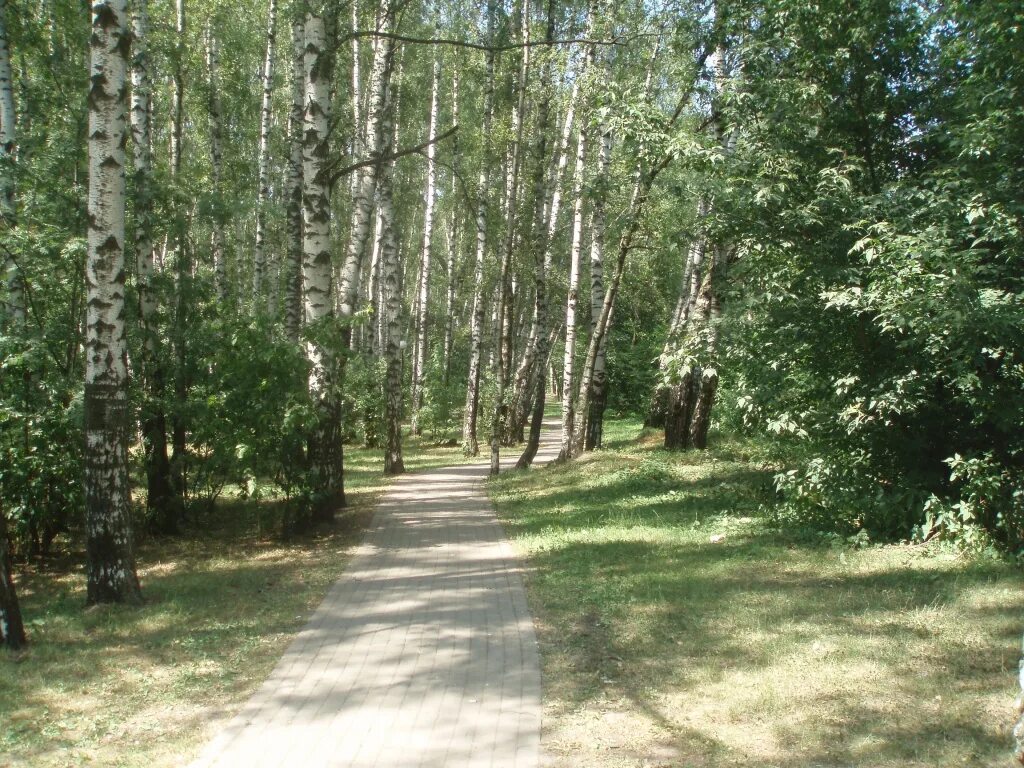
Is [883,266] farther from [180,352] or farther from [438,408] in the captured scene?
[438,408]

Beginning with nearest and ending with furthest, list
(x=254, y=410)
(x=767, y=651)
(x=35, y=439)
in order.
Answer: (x=767, y=651) → (x=35, y=439) → (x=254, y=410)

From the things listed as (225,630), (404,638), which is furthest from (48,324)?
(404,638)

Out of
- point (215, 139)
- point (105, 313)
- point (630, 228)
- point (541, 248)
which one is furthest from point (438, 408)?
point (105, 313)

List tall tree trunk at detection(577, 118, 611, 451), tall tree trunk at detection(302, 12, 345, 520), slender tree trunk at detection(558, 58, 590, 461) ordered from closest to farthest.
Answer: tall tree trunk at detection(302, 12, 345, 520)
tall tree trunk at detection(577, 118, 611, 451)
slender tree trunk at detection(558, 58, 590, 461)

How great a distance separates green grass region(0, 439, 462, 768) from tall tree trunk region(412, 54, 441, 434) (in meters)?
17.1

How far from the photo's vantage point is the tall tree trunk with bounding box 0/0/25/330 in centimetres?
1069

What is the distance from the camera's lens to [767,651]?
6.35 metres

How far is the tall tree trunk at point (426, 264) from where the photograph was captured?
26.2 m

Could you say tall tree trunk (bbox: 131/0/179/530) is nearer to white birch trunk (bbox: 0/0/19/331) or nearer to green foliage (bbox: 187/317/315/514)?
green foliage (bbox: 187/317/315/514)

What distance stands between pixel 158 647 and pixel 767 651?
190 inches

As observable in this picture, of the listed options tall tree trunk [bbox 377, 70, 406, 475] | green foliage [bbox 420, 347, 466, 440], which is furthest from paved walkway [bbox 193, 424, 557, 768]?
green foliage [bbox 420, 347, 466, 440]

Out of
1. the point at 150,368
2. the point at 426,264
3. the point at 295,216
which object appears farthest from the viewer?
the point at 426,264

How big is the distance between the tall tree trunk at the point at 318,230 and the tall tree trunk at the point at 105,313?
A: 398cm

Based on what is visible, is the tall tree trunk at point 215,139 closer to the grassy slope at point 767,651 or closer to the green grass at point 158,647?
the green grass at point 158,647
